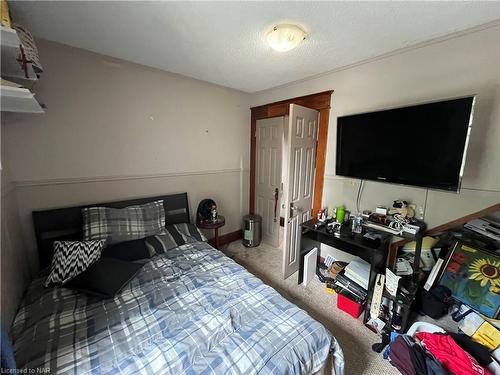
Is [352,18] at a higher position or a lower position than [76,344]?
higher

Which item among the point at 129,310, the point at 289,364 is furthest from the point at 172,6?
the point at 289,364

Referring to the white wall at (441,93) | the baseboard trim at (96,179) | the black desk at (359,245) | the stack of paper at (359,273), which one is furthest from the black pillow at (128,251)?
the white wall at (441,93)

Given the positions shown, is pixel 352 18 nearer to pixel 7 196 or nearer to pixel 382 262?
pixel 382 262

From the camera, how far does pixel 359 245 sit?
1820 mm

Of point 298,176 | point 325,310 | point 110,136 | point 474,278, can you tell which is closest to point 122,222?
point 110,136

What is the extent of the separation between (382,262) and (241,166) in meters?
2.21

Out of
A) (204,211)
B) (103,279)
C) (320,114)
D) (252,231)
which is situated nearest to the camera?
(103,279)

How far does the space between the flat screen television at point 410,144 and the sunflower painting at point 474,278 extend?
0.85 metres

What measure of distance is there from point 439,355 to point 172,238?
2260 millimetres

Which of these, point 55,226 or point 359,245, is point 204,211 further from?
point 359,245

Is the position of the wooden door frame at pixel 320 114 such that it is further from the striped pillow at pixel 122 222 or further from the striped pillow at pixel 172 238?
the striped pillow at pixel 122 222

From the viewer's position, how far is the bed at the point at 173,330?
973 millimetres

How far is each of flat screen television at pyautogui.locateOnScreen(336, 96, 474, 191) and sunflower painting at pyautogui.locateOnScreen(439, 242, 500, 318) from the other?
0.85 m

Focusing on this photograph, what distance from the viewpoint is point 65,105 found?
1.88 metres
